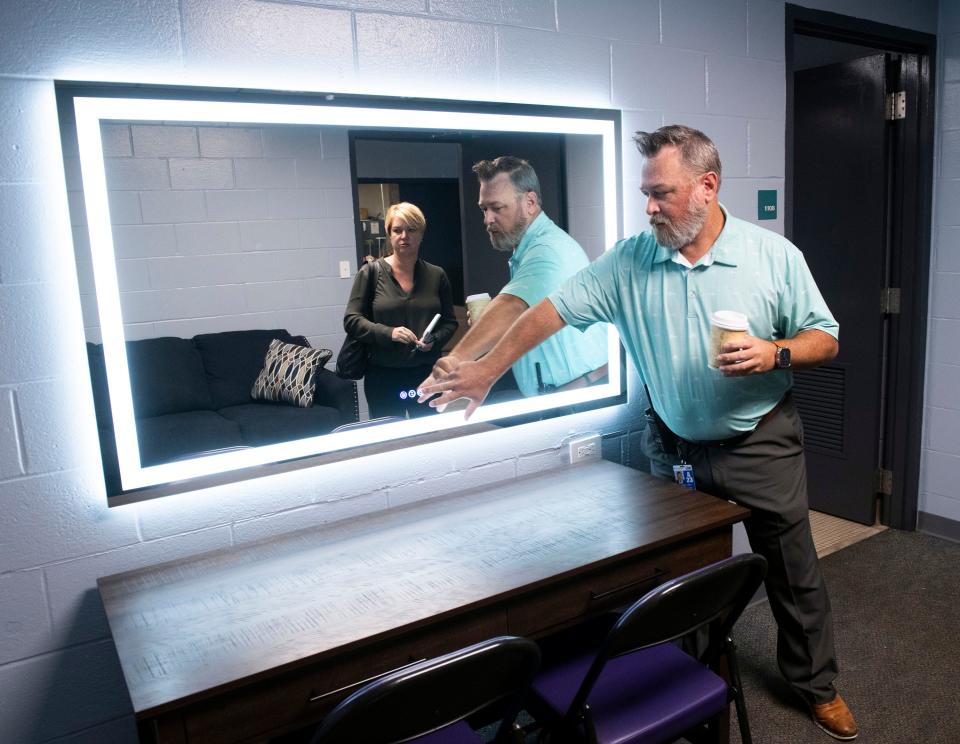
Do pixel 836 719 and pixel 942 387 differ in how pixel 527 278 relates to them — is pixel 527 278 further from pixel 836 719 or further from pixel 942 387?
pixel 942 387

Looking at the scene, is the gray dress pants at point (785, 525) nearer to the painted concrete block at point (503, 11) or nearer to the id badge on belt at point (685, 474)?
the id badge on belt at point (685, 474)

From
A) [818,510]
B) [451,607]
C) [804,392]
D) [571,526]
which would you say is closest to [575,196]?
[571,526]

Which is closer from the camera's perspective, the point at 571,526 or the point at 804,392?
the point at 571,526

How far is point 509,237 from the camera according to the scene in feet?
6.72

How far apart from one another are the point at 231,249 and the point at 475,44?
83 centimetres

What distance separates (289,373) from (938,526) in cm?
297

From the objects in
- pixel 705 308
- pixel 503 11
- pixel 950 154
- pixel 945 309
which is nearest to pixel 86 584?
pixel 705 308

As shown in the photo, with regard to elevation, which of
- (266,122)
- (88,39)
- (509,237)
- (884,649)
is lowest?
(884,649)

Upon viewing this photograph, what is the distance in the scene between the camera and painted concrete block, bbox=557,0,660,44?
80.2 inches

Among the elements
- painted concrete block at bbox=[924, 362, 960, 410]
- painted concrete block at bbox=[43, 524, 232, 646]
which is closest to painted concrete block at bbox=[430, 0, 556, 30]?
painted concrete block at bbox=[43, 524, 232, 646]

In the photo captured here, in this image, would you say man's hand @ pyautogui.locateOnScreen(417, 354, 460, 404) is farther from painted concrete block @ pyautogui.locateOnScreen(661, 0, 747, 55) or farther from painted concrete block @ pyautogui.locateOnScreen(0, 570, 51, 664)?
painted concrete block @ pyautogui.locateOnScreen(661, 0, 747, 55)

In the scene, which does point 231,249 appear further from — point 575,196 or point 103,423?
point 575,196

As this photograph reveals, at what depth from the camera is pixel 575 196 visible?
7.00 feet

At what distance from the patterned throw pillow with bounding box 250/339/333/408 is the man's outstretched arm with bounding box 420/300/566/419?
1.03 ft
